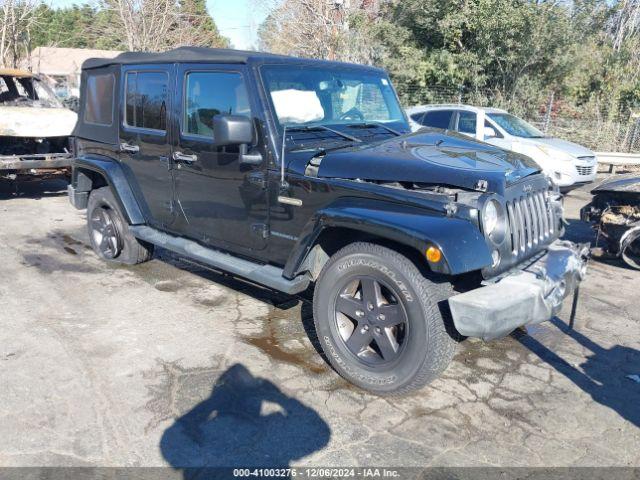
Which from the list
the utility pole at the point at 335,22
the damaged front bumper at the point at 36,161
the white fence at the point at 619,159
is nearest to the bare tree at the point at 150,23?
the utility pole at the point at 335,22

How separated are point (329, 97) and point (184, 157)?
4.28 feet

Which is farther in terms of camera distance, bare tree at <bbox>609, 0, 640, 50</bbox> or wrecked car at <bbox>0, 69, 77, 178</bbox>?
bare tree at <bbox>609, 0, 640, 50</bbox>

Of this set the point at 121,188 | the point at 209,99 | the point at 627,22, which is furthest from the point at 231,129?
the point at 627,22

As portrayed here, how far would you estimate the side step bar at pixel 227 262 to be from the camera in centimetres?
386

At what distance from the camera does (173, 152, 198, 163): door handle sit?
4.52m

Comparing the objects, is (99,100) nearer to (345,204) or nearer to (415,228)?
(345,204)

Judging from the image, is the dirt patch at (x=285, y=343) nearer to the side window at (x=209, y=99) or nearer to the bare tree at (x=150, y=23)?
the side window at (x=209, y=99)

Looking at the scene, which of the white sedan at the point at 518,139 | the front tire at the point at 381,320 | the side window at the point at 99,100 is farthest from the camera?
the white sedan at the point at 518,139

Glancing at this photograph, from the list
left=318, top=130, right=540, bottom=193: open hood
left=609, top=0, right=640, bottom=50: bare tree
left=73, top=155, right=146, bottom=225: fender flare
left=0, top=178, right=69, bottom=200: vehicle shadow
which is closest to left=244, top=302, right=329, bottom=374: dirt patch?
left=318, top=130, right=540, bottom=193: open hood

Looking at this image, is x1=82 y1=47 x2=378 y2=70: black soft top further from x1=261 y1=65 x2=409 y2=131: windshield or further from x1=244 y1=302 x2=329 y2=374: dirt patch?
x1=244 y1=302 x2=329 y2=374: dirt patch

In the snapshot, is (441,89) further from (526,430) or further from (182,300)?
(526,430)

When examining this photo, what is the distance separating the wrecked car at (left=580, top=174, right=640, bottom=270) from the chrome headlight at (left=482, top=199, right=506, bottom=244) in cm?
350

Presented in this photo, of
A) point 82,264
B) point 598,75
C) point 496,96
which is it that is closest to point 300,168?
point 82,264

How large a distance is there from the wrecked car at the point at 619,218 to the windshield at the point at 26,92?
30.2 feet
